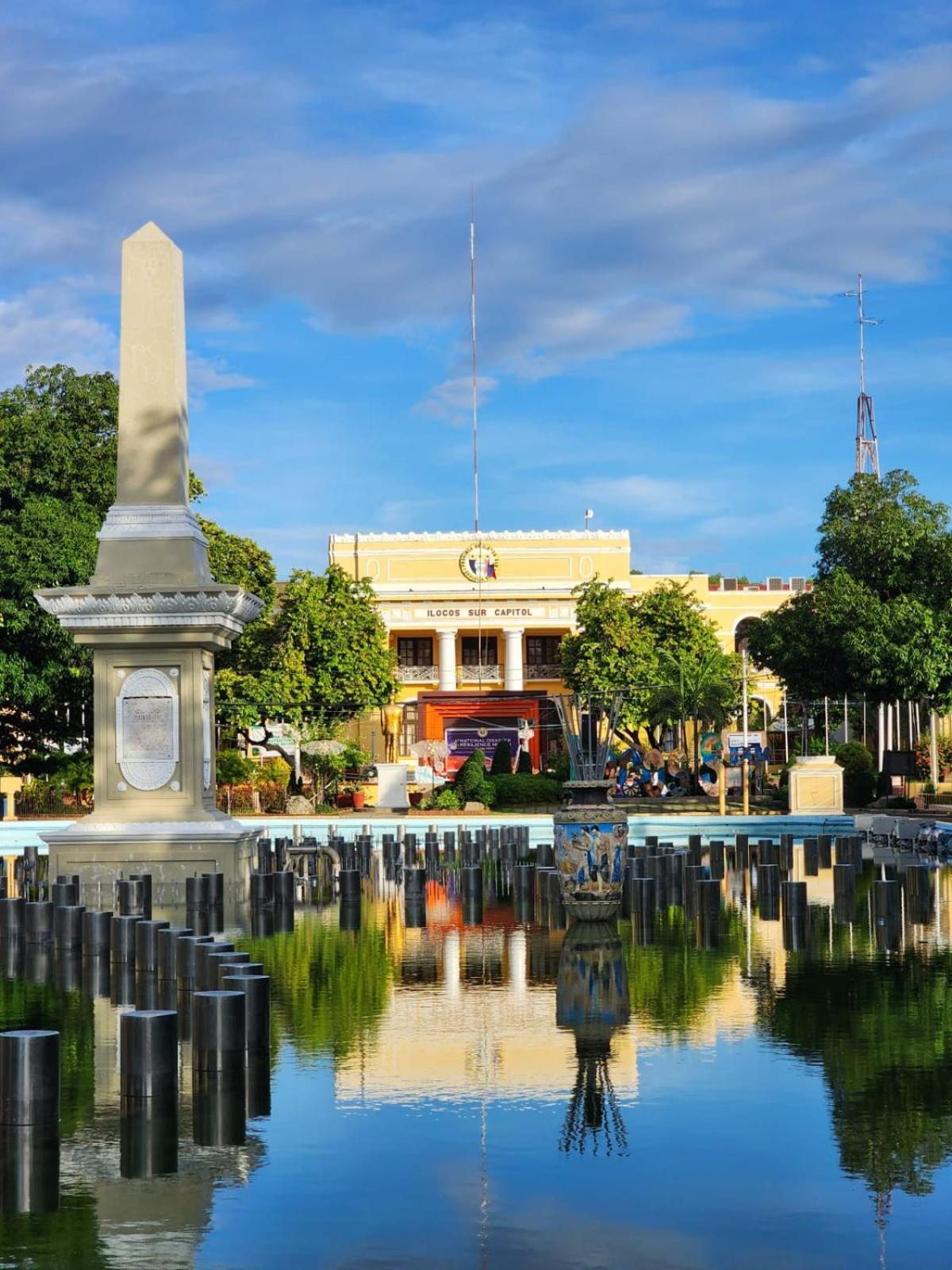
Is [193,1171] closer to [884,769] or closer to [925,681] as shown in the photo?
[925,681]

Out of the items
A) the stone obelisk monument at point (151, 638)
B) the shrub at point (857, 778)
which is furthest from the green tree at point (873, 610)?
the stone obelisk monument at point (151, 638)

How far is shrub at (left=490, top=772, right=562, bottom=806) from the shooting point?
167 ft

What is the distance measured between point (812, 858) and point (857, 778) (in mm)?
25498

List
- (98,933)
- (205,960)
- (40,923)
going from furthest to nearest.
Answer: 1. (40,923)
2. (98,933)
3. (205,960)

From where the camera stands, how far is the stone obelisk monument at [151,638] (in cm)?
2261

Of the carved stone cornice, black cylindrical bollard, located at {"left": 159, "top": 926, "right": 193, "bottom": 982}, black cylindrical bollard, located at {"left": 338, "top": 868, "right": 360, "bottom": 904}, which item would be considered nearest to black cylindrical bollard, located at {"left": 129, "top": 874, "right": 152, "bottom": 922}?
black cylindrical bollard, located at {"left": 338, "top": 868, "right": 360, "bottom": 904}

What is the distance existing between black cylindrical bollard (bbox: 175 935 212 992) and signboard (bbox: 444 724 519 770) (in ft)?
178

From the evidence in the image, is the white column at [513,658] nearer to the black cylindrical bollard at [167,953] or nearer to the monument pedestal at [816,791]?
the monument pedestal at [816,791]

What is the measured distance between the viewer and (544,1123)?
31.3 feet

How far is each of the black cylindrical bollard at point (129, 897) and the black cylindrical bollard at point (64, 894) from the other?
1.78 feet

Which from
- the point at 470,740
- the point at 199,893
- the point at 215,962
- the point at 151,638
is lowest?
the point at 199,893

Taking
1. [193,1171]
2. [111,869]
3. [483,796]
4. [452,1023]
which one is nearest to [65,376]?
[483,796]

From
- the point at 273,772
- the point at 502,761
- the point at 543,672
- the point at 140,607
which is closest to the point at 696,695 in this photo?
the point at 502,761

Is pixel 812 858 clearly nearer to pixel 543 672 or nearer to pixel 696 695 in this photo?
pixel 696 695
